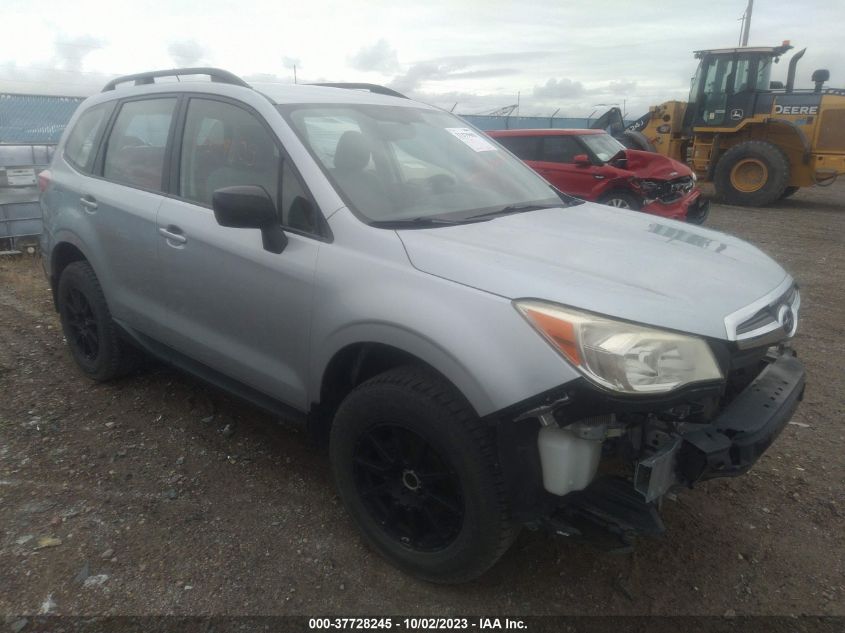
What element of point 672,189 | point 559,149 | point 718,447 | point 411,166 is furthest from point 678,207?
point 718,447

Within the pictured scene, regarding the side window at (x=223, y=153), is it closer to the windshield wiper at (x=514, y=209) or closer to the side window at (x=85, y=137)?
the windshield wiper at (x=514, y=209)

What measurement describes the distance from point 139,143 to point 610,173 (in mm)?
7259

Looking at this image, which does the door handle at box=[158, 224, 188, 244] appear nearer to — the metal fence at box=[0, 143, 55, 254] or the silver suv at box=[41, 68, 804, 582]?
the silver suv at box=[41, 68, 804, 582]

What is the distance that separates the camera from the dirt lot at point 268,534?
2.34 metres

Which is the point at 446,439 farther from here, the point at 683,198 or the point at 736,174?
the point at 736,174

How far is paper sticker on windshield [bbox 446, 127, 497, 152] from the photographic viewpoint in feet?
10.8

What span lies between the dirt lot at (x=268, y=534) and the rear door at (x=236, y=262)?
556 millimetres

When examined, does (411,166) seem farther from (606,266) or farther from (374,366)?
(606,266)

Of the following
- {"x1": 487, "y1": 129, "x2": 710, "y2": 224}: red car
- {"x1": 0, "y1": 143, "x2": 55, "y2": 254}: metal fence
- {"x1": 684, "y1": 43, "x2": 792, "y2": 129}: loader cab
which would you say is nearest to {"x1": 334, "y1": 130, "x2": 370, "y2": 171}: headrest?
{"x1": 0, "y1": 143, "x2": 55, "y2": 254}: metal fence

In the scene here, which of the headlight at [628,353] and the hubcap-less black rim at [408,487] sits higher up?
the headlight at [628,353]

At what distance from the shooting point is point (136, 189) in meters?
3.33

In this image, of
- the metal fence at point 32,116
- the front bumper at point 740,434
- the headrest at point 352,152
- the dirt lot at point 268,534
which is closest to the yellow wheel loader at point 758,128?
the dirt lot at point 268,534

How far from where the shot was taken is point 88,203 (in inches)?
141

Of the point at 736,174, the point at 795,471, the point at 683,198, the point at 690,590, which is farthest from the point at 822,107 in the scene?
the point at 690,590
